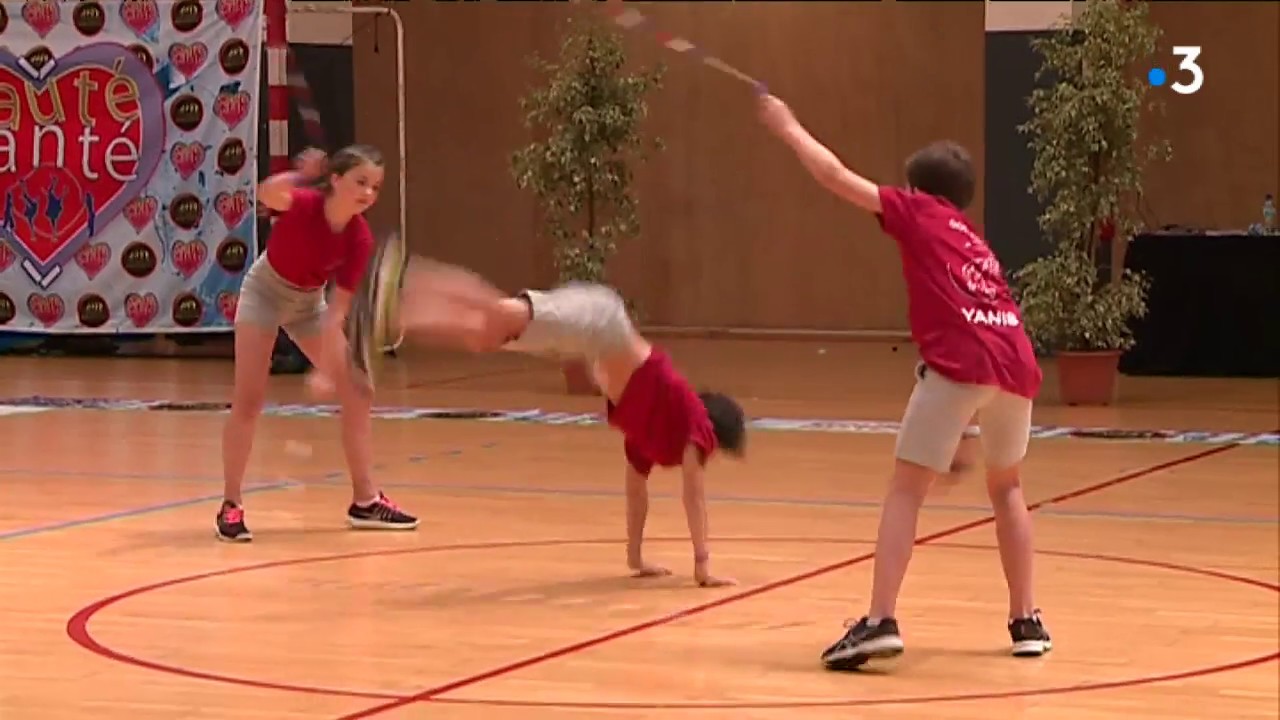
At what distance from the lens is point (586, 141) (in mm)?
14055

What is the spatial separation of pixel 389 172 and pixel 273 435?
6712 mm

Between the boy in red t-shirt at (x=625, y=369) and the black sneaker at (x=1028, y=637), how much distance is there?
1346 millimetres

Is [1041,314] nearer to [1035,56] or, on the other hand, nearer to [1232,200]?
[1035,56]

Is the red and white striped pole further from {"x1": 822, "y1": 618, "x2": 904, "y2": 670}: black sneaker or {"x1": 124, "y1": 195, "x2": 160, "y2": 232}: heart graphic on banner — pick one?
{"x1": 822, "y1": 618, "x2": 904, "y2": 670}: black sneaker

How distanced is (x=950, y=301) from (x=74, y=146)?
10.8m

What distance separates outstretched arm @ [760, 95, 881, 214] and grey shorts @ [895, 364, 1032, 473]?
1.61 feet

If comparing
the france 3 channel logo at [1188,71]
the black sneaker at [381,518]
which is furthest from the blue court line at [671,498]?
the france 3 channel logo at [1188,71]

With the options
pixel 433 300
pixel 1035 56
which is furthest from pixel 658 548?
pixel 1035 56

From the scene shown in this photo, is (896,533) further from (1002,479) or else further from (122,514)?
(122,514)

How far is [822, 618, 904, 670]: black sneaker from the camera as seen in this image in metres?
5.80

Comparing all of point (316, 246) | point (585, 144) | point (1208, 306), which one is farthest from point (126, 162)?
point (316, 246)

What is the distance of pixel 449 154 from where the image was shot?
19.2 meters

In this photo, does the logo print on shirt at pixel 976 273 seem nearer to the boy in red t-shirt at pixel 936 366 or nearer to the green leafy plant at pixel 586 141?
the boy in red t-shirt at pixel 936 366

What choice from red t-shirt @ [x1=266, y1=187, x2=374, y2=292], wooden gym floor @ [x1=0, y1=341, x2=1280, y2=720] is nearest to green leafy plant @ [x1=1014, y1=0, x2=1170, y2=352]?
wooden gym floor @ [x1=0, y1=341, x2=1280, y2=720]
